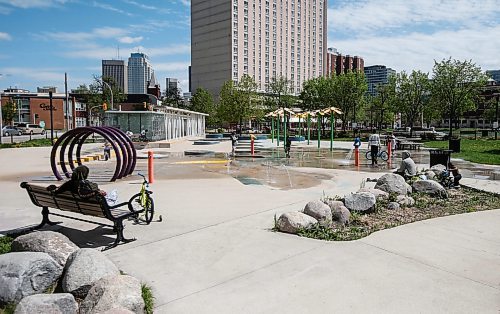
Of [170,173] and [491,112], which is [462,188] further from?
[491,112]

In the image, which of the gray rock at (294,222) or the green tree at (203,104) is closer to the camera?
the gray rock at (294,222)

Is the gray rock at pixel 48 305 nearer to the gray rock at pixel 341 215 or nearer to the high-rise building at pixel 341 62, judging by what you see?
the gray rock at pixel 341 215

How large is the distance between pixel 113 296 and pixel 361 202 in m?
6.00

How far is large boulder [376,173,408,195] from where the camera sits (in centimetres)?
1035

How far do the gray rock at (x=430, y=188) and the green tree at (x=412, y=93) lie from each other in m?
43.5

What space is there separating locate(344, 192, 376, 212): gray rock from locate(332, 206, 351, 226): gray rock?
681mm

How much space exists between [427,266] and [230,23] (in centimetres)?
13232

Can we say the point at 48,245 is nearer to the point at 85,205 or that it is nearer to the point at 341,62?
the point at 85,205

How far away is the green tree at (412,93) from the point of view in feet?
170

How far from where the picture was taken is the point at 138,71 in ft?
639

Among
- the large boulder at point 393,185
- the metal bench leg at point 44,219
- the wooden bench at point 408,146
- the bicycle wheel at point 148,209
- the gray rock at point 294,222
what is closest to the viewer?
the gray rock at point 294,222

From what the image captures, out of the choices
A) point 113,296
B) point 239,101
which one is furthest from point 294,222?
point 239,101

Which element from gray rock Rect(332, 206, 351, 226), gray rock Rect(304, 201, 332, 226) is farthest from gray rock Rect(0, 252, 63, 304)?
gray rock Rect(332, 206, 351, 226)

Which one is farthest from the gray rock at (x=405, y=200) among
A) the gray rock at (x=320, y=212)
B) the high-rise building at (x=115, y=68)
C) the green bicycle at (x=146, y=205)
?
the high-rise building at (x=115, y=68)
